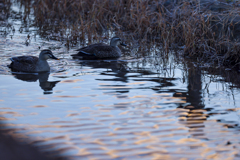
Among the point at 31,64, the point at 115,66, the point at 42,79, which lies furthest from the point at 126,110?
the point at 31,64

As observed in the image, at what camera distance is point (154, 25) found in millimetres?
11070

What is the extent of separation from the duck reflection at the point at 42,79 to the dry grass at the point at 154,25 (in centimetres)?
289

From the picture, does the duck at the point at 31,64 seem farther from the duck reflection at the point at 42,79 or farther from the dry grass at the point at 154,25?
the dry grass at the point at 154,25

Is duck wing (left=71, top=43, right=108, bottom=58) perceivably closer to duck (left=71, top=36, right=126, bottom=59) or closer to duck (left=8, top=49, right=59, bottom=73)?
duck (left=71, top=36, right=126, bottom=59)

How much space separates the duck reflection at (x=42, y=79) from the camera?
19.9ft

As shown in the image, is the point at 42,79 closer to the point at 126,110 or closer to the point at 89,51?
the point at 89,51

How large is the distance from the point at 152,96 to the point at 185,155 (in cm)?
234

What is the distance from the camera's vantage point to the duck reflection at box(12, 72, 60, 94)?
6.06m

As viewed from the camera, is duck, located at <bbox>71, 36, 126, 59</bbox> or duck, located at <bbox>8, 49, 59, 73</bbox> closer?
duck, located at <bbox>8, 49, 59, 73</bbox>

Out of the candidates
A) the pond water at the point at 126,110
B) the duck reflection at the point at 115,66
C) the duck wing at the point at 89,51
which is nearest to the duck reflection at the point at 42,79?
the pond water at the point at 126,110

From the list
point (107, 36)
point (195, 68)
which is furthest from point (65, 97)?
point (107, 36)

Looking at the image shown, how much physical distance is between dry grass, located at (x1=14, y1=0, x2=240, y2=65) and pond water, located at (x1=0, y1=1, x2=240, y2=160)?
1098mm

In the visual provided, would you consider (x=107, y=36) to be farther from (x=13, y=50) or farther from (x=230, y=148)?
(x=230, y=148)

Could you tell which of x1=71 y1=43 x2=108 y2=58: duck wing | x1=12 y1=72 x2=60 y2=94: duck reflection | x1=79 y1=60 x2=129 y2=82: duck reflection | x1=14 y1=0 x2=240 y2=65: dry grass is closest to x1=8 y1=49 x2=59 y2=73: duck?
x1=12 y1=72 x2=60 y2=94: duck reflection
